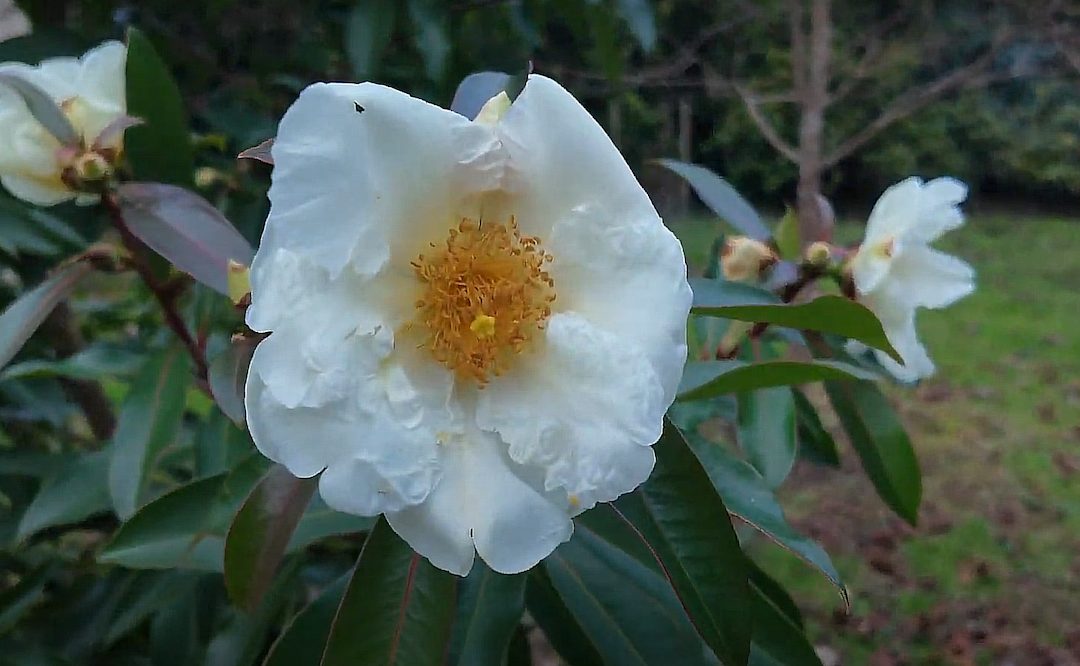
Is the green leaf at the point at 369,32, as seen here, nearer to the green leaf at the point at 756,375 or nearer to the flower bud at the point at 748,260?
the flower bud at the point at 748,260

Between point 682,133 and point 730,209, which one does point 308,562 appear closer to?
point 730,209

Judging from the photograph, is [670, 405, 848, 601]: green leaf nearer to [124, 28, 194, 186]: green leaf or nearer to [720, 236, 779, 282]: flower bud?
[720, 236, 779, 282]: flower bud

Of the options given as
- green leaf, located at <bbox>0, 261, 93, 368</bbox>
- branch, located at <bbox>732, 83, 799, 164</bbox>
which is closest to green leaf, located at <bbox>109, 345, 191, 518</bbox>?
green leaf, located at <bbox>0, 261, 93, 368</bbox>

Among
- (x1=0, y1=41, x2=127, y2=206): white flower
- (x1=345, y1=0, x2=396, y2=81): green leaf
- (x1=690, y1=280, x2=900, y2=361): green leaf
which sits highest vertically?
(x1=0, y1=41, x2=127, y2=206): white flower

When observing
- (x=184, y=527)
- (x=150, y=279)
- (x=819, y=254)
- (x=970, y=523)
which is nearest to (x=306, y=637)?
(x=184, y=527)

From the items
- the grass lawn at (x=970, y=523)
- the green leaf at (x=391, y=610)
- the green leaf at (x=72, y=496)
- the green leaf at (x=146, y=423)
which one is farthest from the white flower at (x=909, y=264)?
the grass lawn at (x=970, y=523)

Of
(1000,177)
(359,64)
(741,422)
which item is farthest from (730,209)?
(1000,177)
